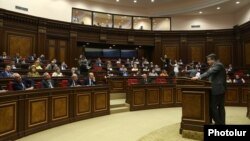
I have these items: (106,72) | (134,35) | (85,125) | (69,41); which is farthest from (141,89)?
(134,35)

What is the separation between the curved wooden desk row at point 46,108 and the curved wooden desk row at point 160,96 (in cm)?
137

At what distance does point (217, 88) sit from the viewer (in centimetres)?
455

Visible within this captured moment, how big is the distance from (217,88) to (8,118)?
3.85 m

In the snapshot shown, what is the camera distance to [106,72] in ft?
37.1

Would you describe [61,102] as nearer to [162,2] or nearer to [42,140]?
[42,140]

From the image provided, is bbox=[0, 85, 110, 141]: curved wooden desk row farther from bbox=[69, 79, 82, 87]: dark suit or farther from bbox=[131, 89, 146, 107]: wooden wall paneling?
bbox=[131, 89, 146, 107]: wooden wall paneling

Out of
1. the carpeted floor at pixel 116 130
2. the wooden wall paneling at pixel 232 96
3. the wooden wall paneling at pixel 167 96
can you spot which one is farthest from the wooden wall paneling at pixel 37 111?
the wooden wall paneling at pixel 232 96

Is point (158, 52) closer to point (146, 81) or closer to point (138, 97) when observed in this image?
point (146, 81)

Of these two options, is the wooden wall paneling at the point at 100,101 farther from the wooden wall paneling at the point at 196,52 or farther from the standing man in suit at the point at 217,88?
the wooden wall paneling at the point at 196,52

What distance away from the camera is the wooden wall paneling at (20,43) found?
11.3 metres

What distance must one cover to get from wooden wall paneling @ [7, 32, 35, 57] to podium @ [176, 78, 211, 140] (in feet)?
29.5

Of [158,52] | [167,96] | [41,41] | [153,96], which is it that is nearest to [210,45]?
[158,52]

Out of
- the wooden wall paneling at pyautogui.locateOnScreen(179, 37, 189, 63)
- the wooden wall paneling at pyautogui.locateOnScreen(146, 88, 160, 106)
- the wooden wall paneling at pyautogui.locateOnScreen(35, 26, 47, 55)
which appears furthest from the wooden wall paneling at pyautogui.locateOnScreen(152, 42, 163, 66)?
the wooden wall paneling at pyautogui.locateOnScreen(35, 26, 47, 55)

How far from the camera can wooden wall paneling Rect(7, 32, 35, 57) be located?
11.3 metres
